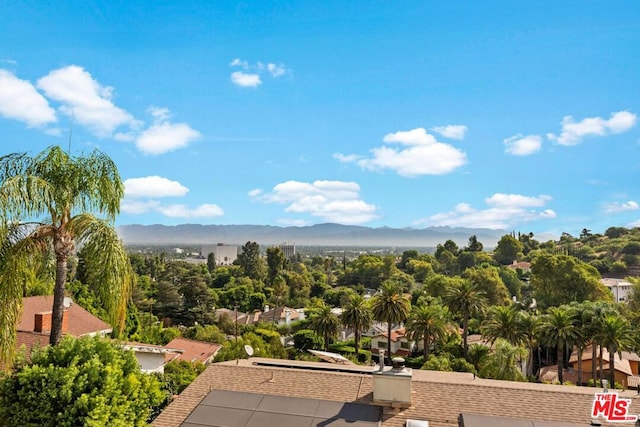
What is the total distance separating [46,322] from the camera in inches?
840

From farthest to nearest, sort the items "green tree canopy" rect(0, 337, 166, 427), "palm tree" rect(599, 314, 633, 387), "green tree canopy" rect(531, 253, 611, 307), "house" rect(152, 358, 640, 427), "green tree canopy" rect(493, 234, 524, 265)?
1. "green tree canopy" rect(493, 234, 524, 265)
2. "green tree canopy" rect(531, 253, 611, 307)
3. "palm tree" rect(599, 314, 633, 387)
4. "house" rect(152, 358, 640, 427)
5. "green tree canopy" rect(0, 337, 166, 427)

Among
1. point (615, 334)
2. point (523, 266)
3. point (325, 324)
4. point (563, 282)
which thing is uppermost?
point (563, 282)

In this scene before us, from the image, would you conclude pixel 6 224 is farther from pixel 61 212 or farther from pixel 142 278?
pixel 142 278

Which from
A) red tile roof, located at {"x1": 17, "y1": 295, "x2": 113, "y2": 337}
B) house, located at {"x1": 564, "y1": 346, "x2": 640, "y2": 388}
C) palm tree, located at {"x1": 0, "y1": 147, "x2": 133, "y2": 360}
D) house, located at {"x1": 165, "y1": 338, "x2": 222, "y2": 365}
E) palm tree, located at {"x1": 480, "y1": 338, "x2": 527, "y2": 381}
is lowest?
house, located at {"x1": 564, "y1": 346, "x2": 640, "y2": 388}

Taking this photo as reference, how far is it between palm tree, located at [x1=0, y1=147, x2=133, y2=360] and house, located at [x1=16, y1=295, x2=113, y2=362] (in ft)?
37.7

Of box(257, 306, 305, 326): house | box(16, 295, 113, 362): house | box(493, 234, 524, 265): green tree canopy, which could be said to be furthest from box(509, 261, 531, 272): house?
box(16, 295, 113, 362): house

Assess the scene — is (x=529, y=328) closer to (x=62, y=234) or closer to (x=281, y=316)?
(x=62, y=234)

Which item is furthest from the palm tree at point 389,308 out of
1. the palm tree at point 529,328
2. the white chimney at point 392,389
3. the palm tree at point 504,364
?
the white chimney at point 392,389

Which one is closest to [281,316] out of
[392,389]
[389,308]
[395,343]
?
[395,343]

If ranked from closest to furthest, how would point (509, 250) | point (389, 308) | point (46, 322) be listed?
point (46, 322) → point (389, 308) → point (509, 250)

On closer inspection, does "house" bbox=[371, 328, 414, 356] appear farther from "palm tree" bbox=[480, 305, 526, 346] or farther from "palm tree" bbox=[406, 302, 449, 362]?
"palm tree" bbox=[480, 305, 526, 346]

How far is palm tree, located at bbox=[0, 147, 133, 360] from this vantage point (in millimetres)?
9281

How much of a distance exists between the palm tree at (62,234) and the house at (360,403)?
118 inches

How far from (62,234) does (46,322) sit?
14.9 meters
